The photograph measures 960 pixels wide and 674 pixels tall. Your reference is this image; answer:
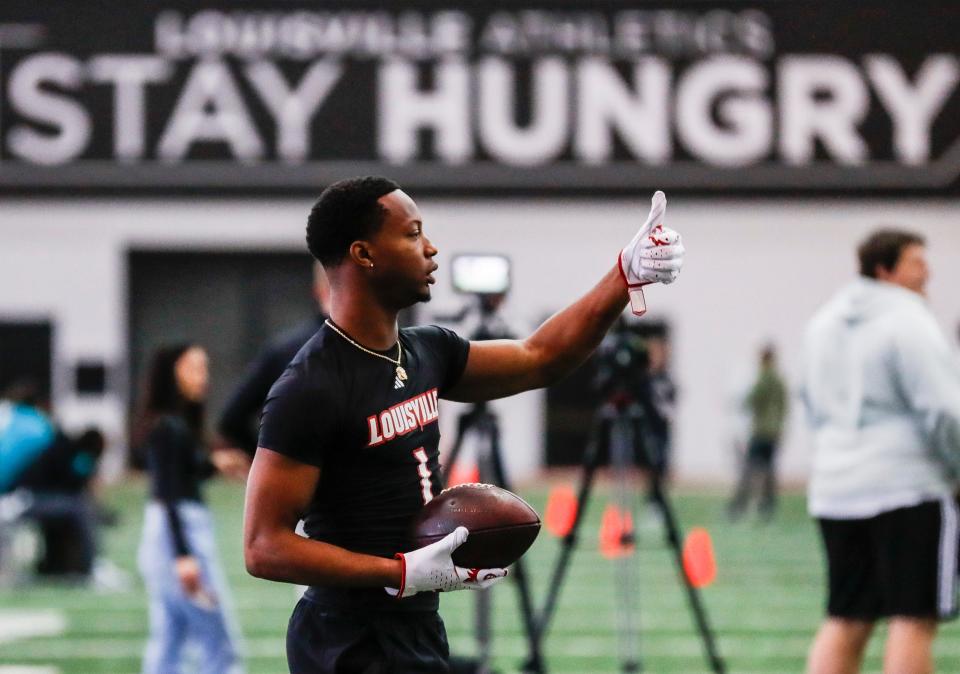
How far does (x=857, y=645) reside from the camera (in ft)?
18.8

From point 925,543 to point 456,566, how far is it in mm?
2627

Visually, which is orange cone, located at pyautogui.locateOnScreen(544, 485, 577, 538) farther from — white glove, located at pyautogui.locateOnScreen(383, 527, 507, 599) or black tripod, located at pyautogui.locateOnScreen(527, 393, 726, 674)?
white glove, located at pyautogui.locateOnScreen(383, 527, 507, 599)

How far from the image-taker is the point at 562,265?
23.6 m

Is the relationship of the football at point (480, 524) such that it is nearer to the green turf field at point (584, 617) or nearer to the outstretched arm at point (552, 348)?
the outstretched arm at point (552, 348)

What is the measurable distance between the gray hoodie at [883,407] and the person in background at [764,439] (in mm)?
10686

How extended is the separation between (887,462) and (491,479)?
240cm

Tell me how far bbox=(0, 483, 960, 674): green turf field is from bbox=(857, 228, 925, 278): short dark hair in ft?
9.10

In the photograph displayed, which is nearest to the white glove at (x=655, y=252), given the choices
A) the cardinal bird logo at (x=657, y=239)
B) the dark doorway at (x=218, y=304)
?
the cardinal bird logo at (x=657, y=239)

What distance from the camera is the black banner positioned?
2191cm

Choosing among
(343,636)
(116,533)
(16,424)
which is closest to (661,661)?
(343,636)

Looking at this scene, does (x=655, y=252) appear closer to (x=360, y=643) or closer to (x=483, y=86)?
(x=360, y=643)

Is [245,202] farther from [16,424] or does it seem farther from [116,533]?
[16,424]

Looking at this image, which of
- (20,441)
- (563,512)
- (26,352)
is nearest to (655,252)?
(563,512)

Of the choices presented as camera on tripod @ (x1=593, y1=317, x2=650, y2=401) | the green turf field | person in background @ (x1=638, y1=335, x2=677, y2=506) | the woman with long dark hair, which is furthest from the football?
the green turf field
